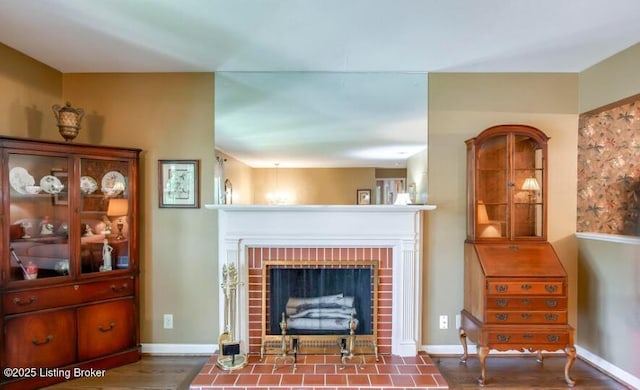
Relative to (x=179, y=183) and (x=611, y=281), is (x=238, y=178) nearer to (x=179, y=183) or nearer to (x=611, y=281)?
(x=179, y=183)

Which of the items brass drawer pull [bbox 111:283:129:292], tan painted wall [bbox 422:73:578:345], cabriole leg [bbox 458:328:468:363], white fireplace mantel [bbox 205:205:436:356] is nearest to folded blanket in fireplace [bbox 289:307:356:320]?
white fireplace mantel [bbox 205:205:436:356]

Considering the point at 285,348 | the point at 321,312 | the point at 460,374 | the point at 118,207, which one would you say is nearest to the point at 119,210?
the point at 118,207

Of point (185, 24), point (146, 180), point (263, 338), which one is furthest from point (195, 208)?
point (185, 24)

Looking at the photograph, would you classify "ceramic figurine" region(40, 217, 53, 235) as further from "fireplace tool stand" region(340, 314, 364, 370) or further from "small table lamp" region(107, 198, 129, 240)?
"fireplace tool stand" region(340, 314, 364, 370)

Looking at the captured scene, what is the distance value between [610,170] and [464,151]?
1125 millimetres

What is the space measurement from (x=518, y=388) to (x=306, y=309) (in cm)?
168

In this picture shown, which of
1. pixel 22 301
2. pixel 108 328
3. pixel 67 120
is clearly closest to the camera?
pixel 22 301

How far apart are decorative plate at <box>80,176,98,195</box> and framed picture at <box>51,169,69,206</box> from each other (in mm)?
95

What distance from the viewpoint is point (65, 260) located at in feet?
8.29

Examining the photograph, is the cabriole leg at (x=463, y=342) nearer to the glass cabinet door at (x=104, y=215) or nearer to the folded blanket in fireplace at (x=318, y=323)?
the folded blanket in fireplace at (x=318, y=323)

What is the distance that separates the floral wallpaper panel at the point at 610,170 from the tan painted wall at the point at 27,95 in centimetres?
452

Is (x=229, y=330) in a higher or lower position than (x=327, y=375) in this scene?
higher

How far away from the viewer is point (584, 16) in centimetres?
201

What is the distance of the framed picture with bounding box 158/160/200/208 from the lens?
2.90m
